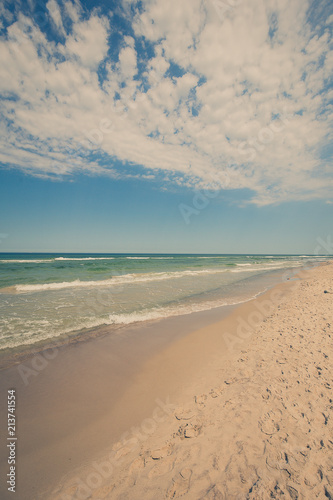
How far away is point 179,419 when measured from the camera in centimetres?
328

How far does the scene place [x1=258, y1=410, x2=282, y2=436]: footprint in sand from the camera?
271cm

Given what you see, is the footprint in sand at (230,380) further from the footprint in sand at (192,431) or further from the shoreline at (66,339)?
the shoreline at (66,339)

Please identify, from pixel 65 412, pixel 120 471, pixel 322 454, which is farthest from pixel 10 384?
pixel 322 454

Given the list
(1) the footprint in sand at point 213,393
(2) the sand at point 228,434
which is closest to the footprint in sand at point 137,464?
(2) the sand at point 228,434

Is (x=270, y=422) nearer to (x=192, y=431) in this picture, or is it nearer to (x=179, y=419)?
(x=192, y=431)

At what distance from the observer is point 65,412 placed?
3.64m

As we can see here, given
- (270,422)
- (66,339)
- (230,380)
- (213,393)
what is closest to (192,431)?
(213,393)

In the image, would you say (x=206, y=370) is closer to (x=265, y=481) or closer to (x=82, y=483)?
(x=265, y=481)

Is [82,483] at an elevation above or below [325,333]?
below

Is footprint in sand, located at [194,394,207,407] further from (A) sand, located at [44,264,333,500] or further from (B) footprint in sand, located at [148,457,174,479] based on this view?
(B) footprint in sand, located at [148,457,174,479]

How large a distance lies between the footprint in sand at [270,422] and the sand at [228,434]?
0.01 m

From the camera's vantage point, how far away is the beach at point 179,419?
89.5 inches

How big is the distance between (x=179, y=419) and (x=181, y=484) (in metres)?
1.07

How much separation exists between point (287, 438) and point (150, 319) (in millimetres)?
6382
